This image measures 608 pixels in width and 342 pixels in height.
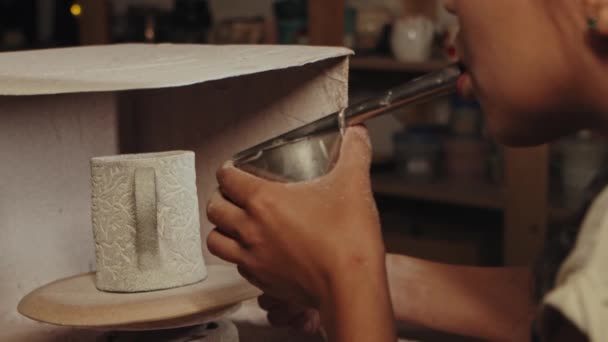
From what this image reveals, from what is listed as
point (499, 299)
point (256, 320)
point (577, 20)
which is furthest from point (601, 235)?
point (256, 320)

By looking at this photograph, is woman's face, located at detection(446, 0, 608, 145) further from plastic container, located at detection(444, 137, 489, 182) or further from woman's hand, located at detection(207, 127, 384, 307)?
plastic container, located at detection(444, 137, 489, 182)

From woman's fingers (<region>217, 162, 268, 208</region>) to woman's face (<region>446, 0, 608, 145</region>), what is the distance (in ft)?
0.68

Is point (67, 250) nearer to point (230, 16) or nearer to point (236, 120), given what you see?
point (236, 120)

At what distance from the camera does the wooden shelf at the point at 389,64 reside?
2.62 meters

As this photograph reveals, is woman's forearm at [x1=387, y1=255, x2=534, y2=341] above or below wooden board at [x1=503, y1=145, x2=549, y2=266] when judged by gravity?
above

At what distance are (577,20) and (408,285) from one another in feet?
1.52

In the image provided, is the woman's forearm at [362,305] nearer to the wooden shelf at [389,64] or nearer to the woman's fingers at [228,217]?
the woman's fingers at [228,217]

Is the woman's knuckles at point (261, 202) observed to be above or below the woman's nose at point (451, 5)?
below

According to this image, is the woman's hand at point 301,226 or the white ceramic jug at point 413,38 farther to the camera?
the white ceramic jug at point 413,38

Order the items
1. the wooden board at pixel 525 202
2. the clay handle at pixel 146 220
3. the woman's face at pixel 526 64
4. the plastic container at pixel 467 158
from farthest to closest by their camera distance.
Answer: the plastic container at pixel 467 158 < the wooden board at pixel 525 202 < the clay handle at pixel 146 220 < the woman's face at pixel 526 64

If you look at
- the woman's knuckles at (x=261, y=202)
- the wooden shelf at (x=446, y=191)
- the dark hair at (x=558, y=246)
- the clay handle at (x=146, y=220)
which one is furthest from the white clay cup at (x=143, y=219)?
the wooden shelf at (x=446, y=191)

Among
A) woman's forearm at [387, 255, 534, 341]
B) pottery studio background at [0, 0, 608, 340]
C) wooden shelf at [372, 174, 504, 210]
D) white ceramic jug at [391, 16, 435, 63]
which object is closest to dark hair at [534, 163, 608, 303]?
woman's forearm at [387, 255, 534, 341]

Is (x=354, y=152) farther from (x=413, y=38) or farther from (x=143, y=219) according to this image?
(x=413, y=38)

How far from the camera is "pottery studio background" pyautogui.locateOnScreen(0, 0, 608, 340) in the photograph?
2475mm
